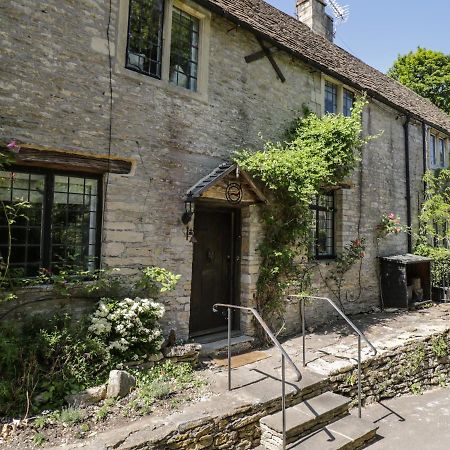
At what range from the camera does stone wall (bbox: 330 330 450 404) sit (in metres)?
5.81

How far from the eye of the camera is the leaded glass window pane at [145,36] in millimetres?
5844

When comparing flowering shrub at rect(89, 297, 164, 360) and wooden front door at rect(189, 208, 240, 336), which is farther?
wooden front door at rect(189, 208, 240, 336)

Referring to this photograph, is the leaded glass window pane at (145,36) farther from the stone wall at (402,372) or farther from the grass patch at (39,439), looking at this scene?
the stone wall at (402,372)

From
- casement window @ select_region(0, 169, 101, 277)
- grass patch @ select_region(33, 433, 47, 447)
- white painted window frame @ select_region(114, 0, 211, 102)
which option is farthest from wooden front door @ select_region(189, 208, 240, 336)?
grass patch @ select_region(33, 433, 47, 447)

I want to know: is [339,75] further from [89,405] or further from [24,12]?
[89,405]

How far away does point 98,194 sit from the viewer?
18.0ft

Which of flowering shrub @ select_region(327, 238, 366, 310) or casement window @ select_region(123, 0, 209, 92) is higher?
casement window @ select_region(123, 0, 209, 92)

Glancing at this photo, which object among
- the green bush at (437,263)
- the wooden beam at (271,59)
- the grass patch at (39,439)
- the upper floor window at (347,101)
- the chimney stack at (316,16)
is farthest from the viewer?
the chimney stack at (316,16)

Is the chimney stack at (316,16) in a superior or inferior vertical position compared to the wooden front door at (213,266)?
superior

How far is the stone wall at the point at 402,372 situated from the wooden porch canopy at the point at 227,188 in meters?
3.38

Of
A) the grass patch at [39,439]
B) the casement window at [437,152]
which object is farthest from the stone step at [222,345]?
the casement window at [437,152]

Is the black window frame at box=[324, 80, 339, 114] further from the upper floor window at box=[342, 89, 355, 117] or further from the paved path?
the paved path

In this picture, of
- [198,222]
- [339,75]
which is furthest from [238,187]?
[339,75]

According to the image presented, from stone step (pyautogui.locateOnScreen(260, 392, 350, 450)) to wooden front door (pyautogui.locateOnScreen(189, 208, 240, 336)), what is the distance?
2429 millimetres
